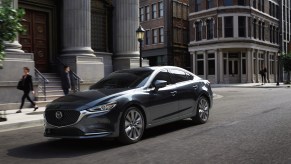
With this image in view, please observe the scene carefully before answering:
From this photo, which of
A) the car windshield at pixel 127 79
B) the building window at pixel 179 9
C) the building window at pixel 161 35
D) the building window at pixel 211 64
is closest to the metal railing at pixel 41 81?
the car windshield at pixel 127 79

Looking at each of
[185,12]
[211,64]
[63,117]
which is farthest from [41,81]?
[185,12]

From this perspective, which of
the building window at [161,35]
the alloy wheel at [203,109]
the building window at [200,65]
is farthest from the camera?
the building window at [161,35]

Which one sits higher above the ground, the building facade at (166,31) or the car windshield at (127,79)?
the building facade at (166,31)

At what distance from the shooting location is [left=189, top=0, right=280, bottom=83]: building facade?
4791 cm

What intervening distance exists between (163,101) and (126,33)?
601 inches

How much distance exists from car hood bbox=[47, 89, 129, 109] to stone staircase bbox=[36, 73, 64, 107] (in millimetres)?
9032

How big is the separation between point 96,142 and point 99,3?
668 inches

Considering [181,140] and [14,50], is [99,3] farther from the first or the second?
[181,140]

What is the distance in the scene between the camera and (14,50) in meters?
16.6

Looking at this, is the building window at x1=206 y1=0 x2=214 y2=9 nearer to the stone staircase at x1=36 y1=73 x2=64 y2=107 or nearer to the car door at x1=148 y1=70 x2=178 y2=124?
the stone staircase at x1=36 y1=73 x2=64 y2=107

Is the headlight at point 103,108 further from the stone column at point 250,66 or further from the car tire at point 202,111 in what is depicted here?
the stone column at point 250,66

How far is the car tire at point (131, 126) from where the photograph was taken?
7.66 meters

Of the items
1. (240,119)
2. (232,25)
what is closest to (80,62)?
(240,119)

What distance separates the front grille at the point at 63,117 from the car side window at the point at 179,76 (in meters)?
3.13
